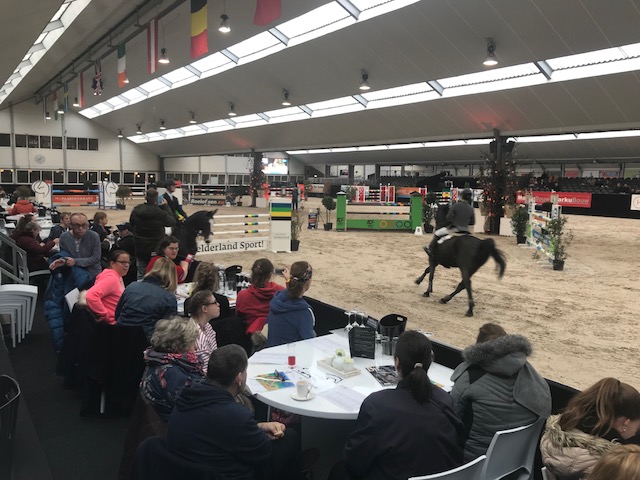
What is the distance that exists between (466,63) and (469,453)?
422 inches

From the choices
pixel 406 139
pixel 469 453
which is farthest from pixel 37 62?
pixel 469 453

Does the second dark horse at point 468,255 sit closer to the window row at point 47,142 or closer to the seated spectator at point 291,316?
the seated spectator at point 291,316

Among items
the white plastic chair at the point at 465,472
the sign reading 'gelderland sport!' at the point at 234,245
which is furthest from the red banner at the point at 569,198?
the white plastic chair at the point at 465,472

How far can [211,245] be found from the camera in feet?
34.2

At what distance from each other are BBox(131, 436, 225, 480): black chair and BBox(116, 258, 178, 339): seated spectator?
62.5 inches

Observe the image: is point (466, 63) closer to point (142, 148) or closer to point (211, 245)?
point (211, 245)

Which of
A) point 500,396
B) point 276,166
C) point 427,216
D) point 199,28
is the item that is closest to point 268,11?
point 199,28

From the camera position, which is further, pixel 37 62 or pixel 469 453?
pixel 37 62

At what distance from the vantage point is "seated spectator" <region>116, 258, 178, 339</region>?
3.20m

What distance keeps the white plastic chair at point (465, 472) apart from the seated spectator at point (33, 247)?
608cm

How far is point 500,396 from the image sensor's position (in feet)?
6.75

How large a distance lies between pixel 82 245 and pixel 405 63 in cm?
947

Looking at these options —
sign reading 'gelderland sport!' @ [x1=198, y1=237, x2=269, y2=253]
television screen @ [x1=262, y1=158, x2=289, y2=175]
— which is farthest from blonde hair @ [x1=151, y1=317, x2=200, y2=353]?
television screen @ [x1=262, y1=158, x2=289, y2=175]

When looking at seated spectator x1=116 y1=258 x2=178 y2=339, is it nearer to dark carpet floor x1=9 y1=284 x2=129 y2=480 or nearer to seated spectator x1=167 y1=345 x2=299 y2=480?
dark carpet floor x1=9 y1=284 x2=129 y2=480
